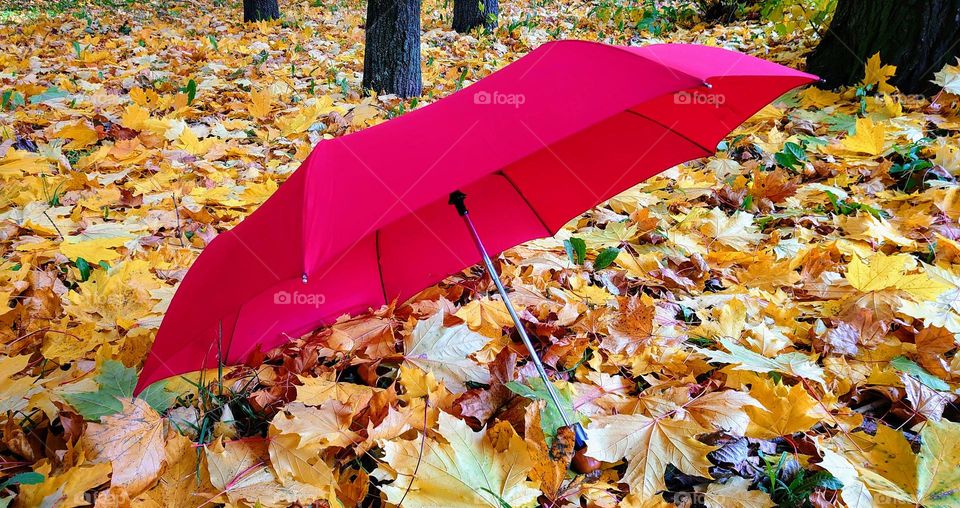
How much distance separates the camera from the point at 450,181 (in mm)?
969

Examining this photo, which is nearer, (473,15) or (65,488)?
(65,488)

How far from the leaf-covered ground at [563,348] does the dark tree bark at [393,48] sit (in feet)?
4.67

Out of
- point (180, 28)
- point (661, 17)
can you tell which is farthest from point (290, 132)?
point (661, 17)

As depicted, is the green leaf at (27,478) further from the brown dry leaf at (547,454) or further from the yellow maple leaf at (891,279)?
the yellow maple leaf at (891,279)

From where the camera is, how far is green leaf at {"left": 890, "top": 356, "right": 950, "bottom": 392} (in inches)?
52.5

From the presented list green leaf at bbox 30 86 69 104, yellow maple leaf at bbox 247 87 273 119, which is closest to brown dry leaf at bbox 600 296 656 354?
yellow maple leaf at bbox 247 87 273 119

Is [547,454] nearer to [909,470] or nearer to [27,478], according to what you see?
[909,470]

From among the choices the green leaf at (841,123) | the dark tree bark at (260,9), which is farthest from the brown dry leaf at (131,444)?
the dark tree bark at (260,9)

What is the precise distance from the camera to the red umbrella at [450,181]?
0.98 meters

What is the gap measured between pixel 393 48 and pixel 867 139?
3.23 m

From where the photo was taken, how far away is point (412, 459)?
112cm

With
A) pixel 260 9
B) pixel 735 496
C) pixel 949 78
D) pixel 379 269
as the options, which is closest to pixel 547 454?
pixel 735 496

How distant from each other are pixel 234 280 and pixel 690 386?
1.11 metres

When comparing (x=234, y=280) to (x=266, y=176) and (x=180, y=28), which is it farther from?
(x=180, y=28)
